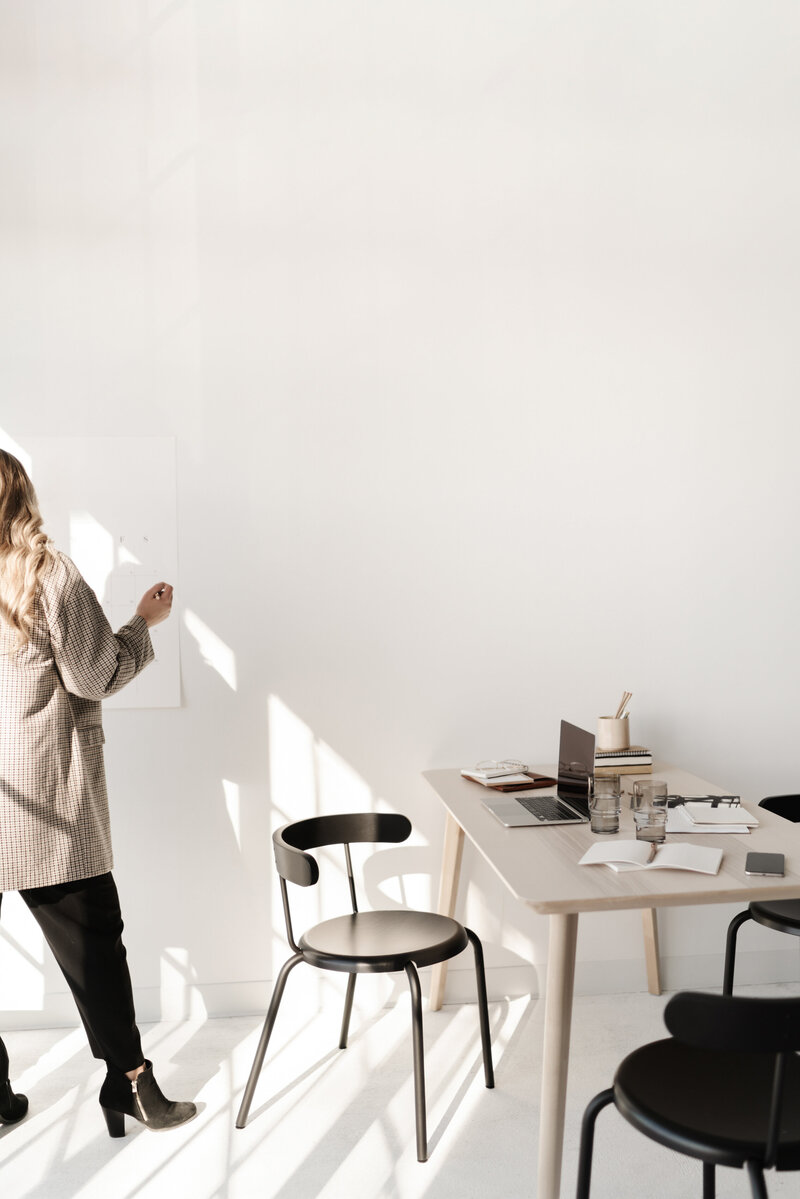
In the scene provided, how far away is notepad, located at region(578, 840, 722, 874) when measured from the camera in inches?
78.4

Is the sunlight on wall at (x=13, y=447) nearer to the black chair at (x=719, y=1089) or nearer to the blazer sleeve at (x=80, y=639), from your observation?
the blazer sleeve at (x=80, y=639)

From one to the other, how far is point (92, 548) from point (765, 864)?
211cm

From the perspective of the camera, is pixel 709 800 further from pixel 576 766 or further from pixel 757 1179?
pixel 757 1179

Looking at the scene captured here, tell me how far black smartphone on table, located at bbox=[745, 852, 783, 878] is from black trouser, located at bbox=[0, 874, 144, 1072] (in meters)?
1.49

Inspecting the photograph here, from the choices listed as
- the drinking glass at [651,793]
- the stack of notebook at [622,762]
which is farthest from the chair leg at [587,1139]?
the stack of notebook at [622,762]

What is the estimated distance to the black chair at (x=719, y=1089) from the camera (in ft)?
4.59

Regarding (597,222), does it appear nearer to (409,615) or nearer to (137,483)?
(409,615)

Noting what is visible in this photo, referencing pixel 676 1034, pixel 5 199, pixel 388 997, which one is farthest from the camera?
pixel 388 997

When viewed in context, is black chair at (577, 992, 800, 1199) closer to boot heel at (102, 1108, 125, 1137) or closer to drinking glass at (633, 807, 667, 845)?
drinking glass at (633, 807, 667, 845)

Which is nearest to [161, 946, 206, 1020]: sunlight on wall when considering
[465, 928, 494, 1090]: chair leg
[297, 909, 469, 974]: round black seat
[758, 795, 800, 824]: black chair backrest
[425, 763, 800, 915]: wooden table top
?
[297, 909, 469, 974]: round black seat

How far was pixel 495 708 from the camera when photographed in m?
3.20

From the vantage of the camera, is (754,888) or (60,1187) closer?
(754,888)

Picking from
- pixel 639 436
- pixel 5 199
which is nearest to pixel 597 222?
pixel 639 436

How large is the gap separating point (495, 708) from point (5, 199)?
2189 millimetres
